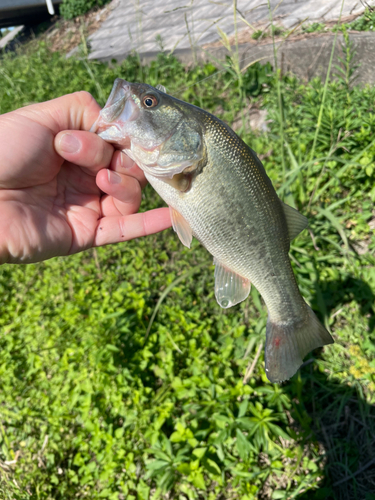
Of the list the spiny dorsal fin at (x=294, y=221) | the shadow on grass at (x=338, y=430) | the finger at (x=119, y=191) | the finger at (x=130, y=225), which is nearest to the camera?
the spiny dorsal fin at (x=294, y=221)

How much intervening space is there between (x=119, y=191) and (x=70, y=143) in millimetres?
347

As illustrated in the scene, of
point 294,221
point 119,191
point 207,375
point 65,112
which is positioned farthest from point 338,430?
point 65,112

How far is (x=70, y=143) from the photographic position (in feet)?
5.77

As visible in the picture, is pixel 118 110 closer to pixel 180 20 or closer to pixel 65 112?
pixel 65 112

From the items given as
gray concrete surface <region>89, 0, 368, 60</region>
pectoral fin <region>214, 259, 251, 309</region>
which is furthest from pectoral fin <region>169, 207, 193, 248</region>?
gray concrete surface <region>89, 0, 368, 60</region>

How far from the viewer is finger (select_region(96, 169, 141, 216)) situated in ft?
6.11

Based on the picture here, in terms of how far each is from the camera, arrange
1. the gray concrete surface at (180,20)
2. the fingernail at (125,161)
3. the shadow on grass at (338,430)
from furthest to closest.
Answer: the gray concrete surface at (180,20) < the shadow on grass at (338,430) < the fingernail at (125,161)

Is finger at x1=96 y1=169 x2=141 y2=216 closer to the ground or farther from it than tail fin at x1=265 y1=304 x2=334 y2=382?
farther from it

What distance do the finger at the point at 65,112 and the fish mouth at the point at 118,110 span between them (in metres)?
0.47

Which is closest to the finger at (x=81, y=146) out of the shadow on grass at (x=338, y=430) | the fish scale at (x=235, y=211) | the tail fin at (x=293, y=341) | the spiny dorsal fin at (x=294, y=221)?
the fish scale at (x=235, y=211)

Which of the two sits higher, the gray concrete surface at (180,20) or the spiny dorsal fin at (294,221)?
the gray concrete surface at (180,20)

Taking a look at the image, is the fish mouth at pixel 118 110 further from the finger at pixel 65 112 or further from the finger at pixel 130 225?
the finger at pixel 130 225

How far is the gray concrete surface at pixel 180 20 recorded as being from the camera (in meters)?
3.75

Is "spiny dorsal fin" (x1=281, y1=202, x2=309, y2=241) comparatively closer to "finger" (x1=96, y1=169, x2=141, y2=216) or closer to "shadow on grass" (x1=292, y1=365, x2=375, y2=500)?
"finger" (x1=96, y1=169, x2=141, y2=216)
